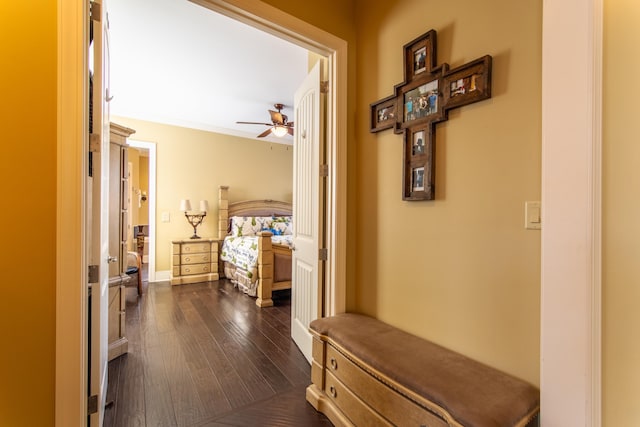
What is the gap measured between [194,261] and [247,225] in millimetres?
1099

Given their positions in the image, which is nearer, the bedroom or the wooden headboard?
the bedroom

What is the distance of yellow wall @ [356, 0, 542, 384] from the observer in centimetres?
119

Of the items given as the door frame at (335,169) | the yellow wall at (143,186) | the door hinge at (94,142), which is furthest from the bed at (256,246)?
the yellow wall at (143,186)

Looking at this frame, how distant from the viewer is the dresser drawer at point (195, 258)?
481 cm

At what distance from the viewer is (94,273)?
128 cm

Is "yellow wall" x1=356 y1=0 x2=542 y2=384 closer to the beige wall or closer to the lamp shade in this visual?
the lamp shade

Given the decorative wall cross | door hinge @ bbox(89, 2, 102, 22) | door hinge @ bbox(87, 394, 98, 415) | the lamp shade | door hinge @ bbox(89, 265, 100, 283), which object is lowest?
door hinge @ bbox(87, 394, 98, 415)

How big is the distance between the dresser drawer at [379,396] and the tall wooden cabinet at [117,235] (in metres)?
1.83

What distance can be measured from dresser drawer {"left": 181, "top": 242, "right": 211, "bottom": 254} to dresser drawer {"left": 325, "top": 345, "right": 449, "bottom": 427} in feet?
12.7

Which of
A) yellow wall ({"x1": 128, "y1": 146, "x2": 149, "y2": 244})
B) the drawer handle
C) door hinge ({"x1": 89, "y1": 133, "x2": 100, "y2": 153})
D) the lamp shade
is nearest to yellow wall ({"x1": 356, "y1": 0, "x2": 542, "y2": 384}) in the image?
the drawer handle
